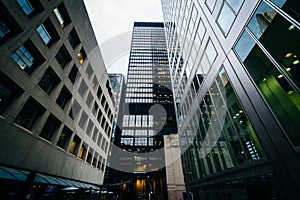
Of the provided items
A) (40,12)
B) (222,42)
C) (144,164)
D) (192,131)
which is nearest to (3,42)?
(40,12)

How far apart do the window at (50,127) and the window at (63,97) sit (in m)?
1.81

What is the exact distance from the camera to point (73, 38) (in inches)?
648

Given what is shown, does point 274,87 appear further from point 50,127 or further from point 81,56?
point 81,56

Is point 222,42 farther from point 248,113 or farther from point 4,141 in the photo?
point 4,141

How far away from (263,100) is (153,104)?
6788 cm

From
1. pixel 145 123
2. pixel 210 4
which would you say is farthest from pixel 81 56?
pixel 145 123

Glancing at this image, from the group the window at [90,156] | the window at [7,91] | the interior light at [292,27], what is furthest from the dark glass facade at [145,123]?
the interior light at [292,27]

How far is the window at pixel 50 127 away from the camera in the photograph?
12406 millimetres

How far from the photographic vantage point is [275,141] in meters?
5.44

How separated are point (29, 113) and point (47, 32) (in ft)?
24.9

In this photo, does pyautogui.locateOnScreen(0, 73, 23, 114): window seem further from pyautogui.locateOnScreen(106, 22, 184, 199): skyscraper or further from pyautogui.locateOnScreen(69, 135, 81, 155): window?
pyautogui.locateOnScreen(106, 22, 184, 199): skyscraper

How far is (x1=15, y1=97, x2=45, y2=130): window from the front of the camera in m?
9.99

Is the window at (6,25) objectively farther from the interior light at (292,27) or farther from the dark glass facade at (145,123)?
the dark glass facade at (145,123)

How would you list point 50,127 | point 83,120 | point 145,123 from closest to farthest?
point 50,127
point 83,120
point 145,123
